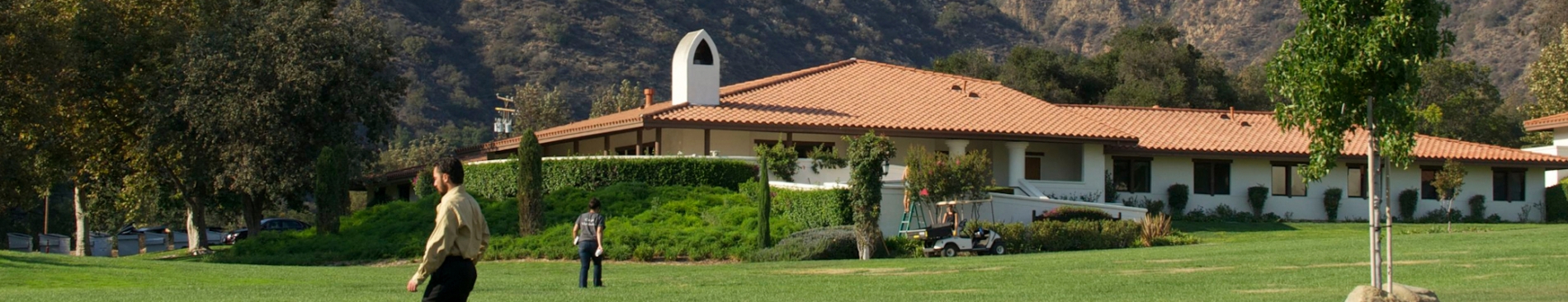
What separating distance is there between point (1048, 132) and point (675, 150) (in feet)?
34.1

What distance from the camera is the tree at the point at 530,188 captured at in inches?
1425

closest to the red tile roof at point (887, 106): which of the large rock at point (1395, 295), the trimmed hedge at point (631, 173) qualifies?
the trimmed hedge at point (631, 173)

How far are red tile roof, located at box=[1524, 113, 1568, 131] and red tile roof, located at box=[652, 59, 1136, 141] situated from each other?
54.3 feet

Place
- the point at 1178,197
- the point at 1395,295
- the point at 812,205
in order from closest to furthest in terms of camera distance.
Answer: the point at 1395,295, the point at 812,205, the point at 1178,197

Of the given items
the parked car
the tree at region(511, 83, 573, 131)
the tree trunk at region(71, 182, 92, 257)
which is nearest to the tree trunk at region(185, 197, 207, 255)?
the tree trunk at region(71, 182, 92, 257)

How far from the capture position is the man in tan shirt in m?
10.3

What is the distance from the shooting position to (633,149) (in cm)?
4619

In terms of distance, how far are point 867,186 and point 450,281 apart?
22250 millimetres

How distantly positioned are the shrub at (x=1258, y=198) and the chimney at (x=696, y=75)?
53.0 feet

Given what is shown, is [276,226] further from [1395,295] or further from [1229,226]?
[1395,295]

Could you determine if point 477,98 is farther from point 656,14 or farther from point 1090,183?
point 1090,183

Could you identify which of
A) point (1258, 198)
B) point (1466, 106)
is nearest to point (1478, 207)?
point (1258, 198)

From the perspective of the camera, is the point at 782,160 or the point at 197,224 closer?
the point at 782,160

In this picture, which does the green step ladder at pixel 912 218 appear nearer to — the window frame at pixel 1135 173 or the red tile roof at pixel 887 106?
the red tile roof at pixel 887 106
